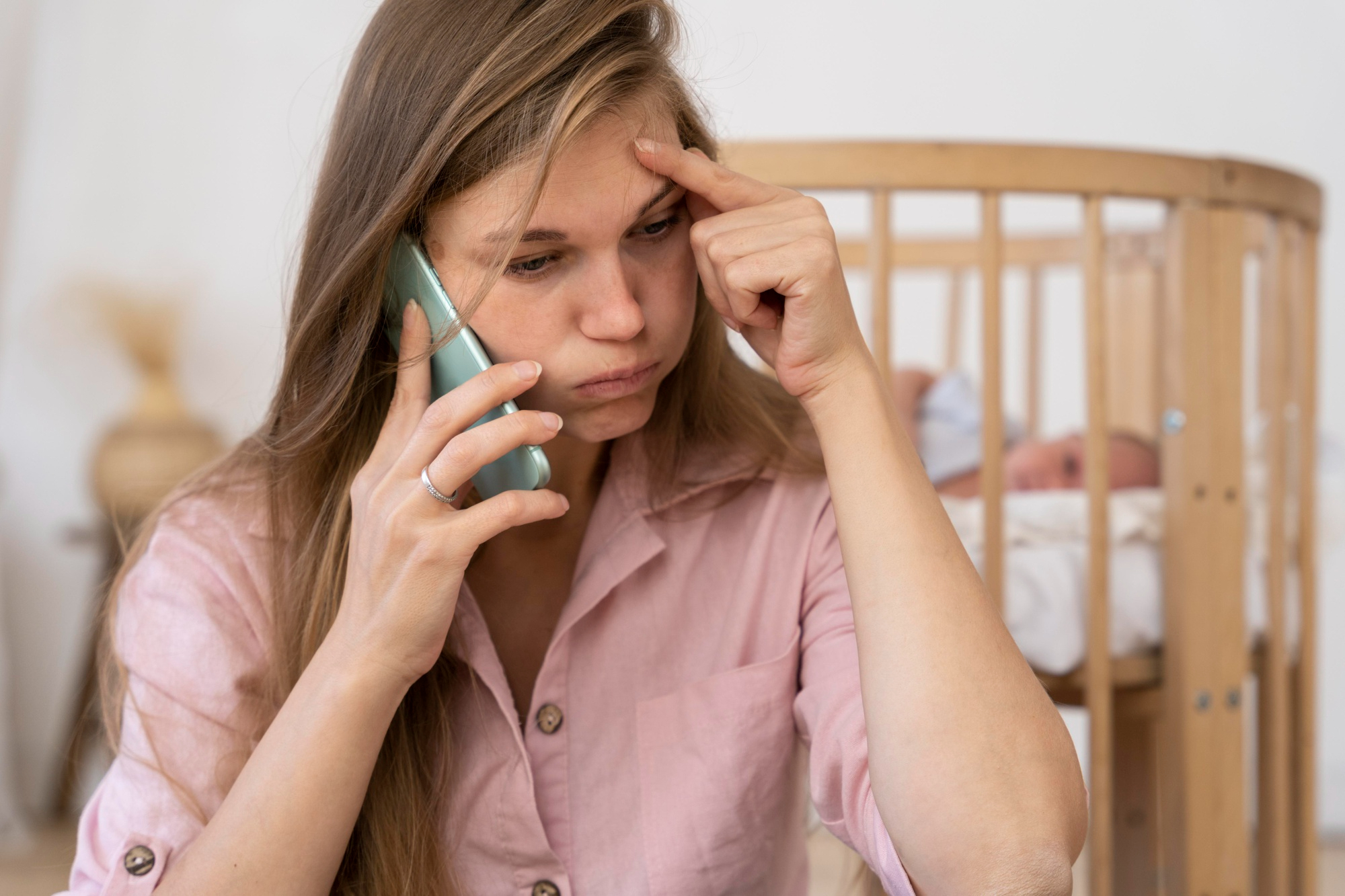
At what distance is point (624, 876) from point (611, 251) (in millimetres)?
495

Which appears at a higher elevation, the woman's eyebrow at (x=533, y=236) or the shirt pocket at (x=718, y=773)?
the woman's eyebrow at (x=533, y=236)

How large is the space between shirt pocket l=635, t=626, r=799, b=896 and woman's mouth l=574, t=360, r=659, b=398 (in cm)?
27

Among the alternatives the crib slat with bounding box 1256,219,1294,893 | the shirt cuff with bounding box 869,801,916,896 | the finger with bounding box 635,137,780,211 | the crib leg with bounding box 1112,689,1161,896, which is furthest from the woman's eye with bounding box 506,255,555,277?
the crib leg with bounding box 1112,689,1161,896

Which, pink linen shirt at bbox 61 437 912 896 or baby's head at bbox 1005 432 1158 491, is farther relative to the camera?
baby's head at bbox 1005 432 1158 491

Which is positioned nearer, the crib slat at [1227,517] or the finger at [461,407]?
the finger at [461,407]

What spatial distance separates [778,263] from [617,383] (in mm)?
147

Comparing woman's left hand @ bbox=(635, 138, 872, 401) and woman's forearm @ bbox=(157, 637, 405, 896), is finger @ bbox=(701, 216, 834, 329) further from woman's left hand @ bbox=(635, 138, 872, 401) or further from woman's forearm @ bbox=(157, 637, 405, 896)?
woman's forearm @ bbox=(157, 637, 405, 896)

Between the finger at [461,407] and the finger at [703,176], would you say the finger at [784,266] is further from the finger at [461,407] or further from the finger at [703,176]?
the finger at [461,407]

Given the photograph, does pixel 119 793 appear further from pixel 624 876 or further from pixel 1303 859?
pixel 1303 859

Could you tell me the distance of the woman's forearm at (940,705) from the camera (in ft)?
2.36

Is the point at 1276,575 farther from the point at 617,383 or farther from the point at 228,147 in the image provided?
the point at 228,147

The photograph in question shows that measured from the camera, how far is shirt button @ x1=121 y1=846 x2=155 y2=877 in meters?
0.80

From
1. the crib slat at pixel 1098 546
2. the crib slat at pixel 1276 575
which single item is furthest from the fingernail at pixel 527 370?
the crib slat at pixel 1276 575

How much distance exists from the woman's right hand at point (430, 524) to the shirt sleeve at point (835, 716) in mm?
272
